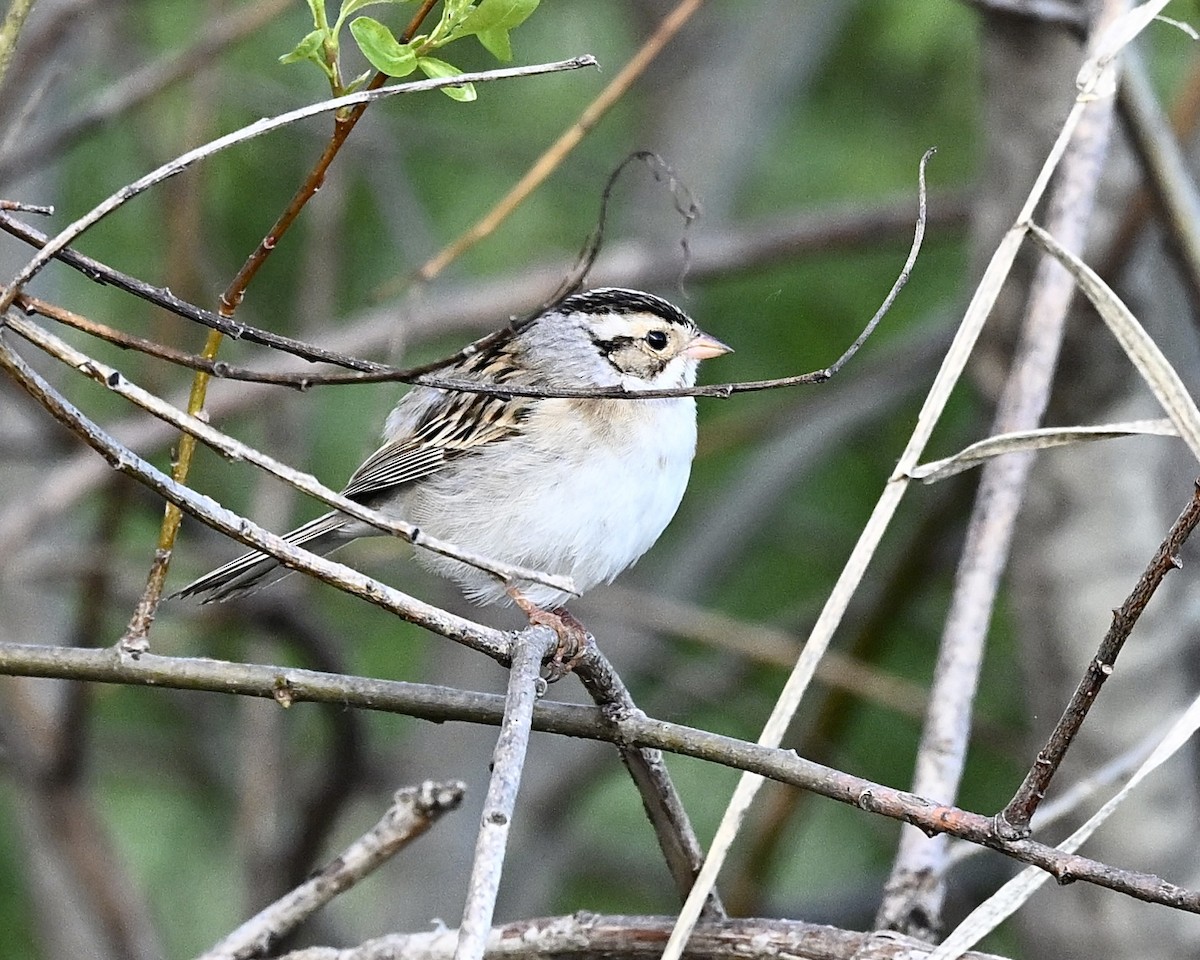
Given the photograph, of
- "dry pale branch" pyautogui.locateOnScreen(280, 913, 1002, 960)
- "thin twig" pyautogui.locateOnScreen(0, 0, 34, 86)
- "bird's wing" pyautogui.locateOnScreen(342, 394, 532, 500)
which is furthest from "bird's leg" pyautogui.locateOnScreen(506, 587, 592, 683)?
"thin twig" pyautogui.locateOnScreen(0, 0, 34, 86)

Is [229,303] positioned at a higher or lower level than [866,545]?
higher

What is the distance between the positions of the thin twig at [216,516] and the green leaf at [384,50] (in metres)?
0.43

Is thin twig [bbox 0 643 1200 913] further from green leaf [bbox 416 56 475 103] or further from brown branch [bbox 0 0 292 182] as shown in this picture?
brown branch [bbox 0 0 292 182]

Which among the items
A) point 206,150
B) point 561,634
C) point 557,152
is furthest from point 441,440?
point 206,150

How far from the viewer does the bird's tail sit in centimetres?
268

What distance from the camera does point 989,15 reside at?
3.53 metres

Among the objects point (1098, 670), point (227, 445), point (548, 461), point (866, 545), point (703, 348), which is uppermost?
point (703, 348)

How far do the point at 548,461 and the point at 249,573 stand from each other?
59 centimetres

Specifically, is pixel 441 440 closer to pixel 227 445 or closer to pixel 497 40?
pixel 497 40

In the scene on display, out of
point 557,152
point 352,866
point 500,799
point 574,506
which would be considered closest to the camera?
point 500,799

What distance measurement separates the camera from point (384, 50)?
5.05 ft

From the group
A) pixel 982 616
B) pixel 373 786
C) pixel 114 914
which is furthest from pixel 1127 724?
pixel 114 914

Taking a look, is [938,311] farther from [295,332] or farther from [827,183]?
[295,332]

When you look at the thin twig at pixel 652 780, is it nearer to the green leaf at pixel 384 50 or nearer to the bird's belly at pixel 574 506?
the green leaf at pixel 384 50
